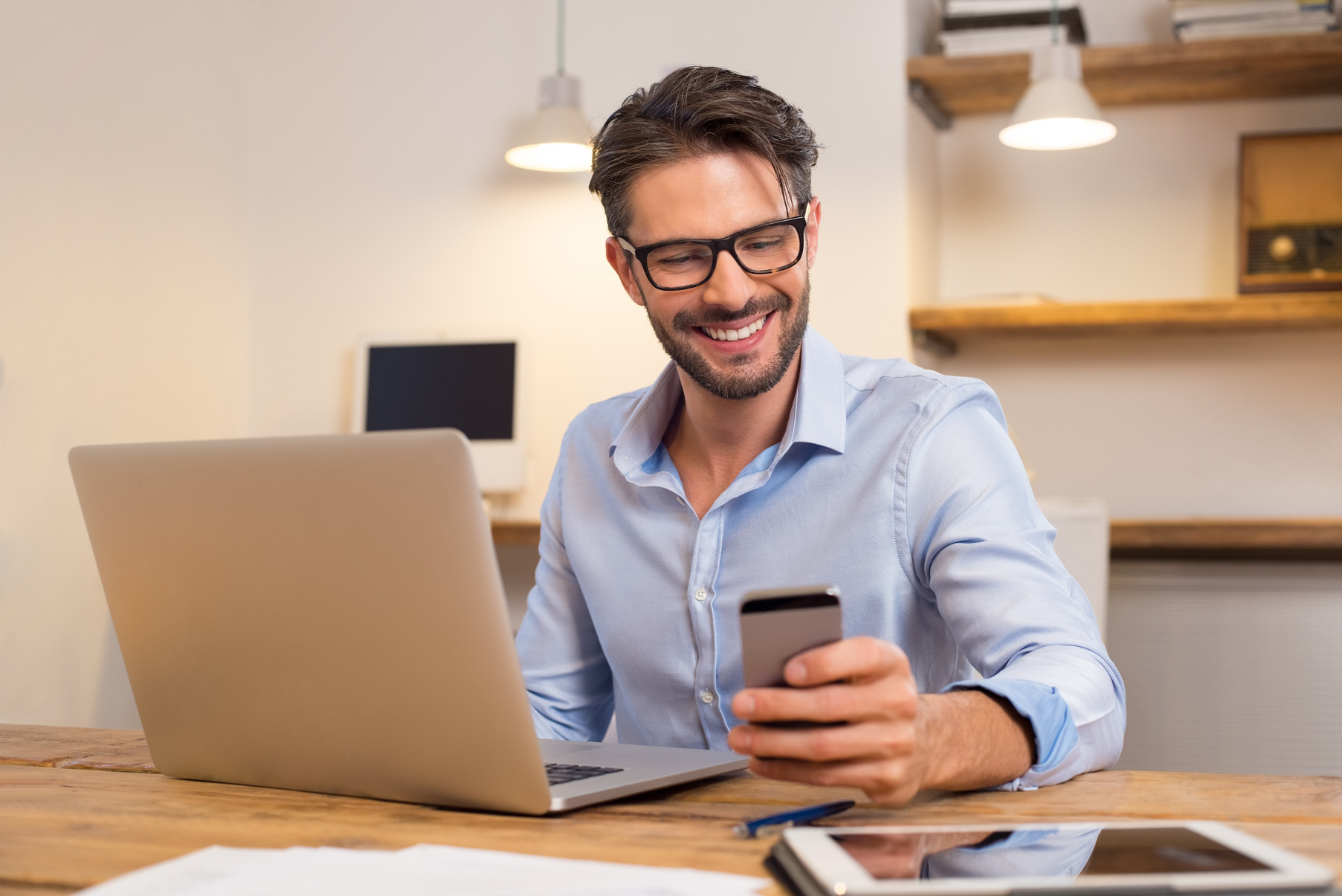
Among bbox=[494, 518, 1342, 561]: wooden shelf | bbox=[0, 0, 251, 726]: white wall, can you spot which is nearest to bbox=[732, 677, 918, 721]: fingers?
bbox=[494, 518, 1342, 561]: wooden shelf

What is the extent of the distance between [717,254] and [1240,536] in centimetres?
181

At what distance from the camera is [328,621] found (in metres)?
0.79

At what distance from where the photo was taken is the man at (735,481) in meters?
1.14

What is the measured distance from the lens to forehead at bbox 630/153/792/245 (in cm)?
122

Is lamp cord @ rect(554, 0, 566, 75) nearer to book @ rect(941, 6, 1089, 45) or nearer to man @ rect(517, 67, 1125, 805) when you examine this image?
book @ rect(941, 6, 1089, 45)

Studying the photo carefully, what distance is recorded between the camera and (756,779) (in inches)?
36.3

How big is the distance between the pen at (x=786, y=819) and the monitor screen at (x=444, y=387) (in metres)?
1.97

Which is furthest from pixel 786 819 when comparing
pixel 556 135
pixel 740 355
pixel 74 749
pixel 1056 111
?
pixel 556 135

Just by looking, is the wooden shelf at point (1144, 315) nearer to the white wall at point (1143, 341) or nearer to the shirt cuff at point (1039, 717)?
the white wall at point (1143, 341)

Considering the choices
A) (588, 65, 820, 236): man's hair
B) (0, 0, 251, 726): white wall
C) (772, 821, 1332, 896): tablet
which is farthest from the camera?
(0, 0, 251, 726): white wall

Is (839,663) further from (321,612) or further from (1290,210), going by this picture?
(1290,210)

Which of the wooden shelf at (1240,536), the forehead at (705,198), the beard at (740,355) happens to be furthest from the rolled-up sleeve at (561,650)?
the wooden shelf at (1240,536)

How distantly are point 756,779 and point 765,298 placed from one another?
0.53 m

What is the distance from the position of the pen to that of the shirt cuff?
124mm
